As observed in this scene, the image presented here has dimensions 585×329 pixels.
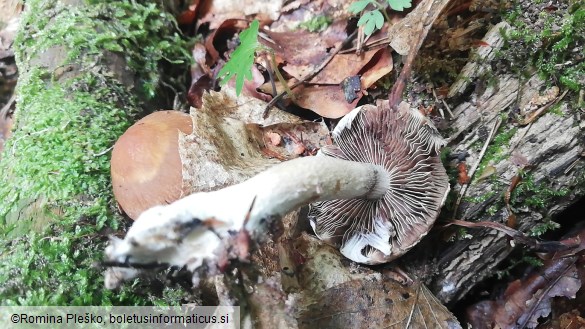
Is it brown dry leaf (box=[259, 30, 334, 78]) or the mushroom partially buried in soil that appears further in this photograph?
brown dry leaf (box=[259, 30, 334, 78])

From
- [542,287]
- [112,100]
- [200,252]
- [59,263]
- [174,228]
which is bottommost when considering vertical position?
[542,287]

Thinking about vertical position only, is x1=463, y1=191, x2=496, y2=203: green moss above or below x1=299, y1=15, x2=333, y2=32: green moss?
below

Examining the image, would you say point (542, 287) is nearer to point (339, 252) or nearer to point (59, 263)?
point (339, 252)

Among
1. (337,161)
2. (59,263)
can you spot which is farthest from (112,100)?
(337,161)

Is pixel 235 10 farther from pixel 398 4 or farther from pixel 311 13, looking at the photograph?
pixel 398 4

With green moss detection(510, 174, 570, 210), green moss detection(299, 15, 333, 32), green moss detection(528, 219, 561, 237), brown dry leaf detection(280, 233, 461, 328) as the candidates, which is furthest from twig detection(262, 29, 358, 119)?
green moss detection(528, 219, 561, 237)

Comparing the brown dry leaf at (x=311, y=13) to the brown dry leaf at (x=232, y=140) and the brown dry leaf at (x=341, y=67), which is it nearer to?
the brown dry leaf at (x=341, y=67)

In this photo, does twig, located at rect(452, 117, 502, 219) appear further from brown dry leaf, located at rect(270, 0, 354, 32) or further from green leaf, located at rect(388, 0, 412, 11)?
brown dry leaf, located at rect(270, 0, 354, 32)
